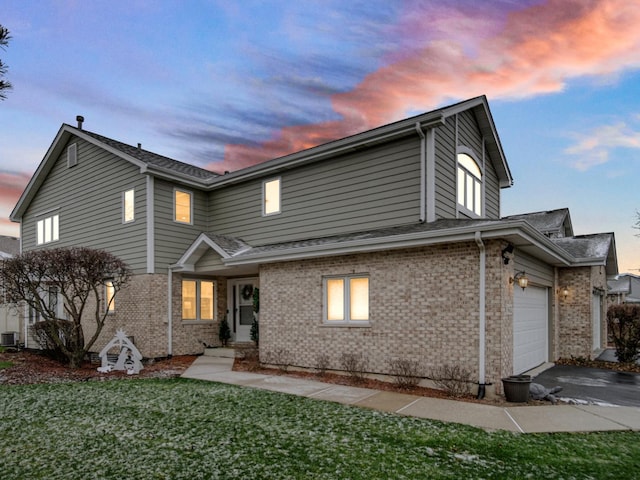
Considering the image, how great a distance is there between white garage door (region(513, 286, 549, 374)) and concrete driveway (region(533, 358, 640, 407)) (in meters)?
0.50

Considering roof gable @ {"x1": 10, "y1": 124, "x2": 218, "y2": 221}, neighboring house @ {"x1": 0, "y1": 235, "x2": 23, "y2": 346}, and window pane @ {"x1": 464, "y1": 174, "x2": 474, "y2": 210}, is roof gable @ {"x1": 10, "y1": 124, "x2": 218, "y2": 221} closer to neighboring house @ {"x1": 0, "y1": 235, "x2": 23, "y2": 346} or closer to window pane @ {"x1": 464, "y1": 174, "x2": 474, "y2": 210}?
neighboring house @ {"x1": 0, "y1": 235, "x2": 23, "y2": 346}

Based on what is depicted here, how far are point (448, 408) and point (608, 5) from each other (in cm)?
1116

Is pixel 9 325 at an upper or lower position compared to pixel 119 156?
lower

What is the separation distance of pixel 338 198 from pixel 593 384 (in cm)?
792

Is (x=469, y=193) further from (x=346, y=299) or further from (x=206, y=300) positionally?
(x=206, y=300)

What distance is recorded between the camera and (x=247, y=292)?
51.4 feet

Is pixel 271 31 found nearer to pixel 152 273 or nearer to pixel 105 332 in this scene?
pixel 152 273

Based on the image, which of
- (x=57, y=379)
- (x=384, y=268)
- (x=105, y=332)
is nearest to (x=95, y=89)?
(x=105, y=332)

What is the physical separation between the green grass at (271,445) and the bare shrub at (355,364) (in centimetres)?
247

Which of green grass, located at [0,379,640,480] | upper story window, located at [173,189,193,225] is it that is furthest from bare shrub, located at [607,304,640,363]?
upper story window, located at [173,189,193,225]

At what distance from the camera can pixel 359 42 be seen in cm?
1414

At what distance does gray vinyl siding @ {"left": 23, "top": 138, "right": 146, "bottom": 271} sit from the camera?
14.7 metres

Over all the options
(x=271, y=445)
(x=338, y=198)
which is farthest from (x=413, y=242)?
(x=271, y=445)

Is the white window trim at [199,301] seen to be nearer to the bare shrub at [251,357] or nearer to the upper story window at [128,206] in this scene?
the bare shrub at [251,357]
